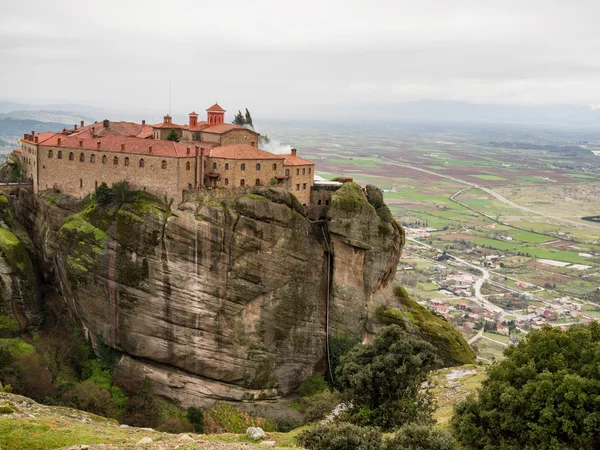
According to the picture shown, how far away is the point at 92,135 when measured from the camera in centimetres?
5794

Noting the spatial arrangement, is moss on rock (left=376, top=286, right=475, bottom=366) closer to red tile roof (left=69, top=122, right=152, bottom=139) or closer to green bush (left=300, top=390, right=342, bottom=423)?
green bush (left=300, top=390, right=342, bottom=423)

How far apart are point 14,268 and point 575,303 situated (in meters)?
83.3

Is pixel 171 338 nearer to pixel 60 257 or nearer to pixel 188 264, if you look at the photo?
pixel 188 264

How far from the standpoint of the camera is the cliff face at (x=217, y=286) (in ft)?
157

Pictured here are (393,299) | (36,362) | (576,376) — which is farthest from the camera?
(393,299)

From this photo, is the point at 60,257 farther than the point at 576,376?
Yes

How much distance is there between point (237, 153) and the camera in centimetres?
5072

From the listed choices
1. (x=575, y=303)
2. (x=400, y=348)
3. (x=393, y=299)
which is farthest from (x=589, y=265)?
(x=400, y=348)

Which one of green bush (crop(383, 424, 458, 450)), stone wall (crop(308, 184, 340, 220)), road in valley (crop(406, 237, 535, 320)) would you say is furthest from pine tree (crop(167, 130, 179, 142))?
road in valley (crop(406, 237, 535, 320))

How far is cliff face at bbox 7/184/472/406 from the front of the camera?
47875 millimetres

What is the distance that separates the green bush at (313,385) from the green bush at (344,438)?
2574 cm

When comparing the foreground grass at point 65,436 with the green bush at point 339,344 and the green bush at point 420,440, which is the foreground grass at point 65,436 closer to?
the green bush at point 420,440

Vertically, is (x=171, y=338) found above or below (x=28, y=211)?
below

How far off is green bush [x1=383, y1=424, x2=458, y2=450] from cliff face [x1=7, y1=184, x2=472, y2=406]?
88.8 ft
